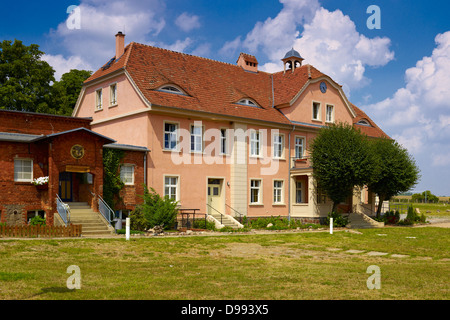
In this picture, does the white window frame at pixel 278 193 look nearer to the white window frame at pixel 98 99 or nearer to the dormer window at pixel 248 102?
the dormer window at pixel 248 102

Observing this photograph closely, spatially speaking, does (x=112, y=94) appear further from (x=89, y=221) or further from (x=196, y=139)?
(x=89, y=221)

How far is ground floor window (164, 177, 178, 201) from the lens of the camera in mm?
28500

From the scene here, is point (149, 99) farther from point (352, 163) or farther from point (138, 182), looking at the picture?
point (352, 163)

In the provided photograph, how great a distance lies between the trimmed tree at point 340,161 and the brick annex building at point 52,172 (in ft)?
41.1

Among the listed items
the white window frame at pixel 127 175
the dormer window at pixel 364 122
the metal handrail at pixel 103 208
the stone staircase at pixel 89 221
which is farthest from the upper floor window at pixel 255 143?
the dormer window at pixel 364 122

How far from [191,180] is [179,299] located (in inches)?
805

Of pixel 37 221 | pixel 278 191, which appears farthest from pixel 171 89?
pixel 37 221

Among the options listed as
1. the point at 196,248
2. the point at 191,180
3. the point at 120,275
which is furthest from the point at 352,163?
the point at 120,275

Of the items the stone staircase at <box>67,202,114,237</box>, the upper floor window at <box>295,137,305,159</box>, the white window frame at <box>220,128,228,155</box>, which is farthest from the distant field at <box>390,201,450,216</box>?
the stone staircase at <box>67,202,114,237</box>

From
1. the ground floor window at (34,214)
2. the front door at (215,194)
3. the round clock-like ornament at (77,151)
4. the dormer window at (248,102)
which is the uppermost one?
the dormer window at (248,102)

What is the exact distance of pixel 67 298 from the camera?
8922mm

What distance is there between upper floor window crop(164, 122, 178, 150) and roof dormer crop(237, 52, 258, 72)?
11.5 m

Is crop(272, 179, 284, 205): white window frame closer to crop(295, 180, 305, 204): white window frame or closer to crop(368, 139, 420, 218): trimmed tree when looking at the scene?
crop(295, 180, 305, 204): white window frame

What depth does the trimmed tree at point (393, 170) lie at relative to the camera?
116ft
